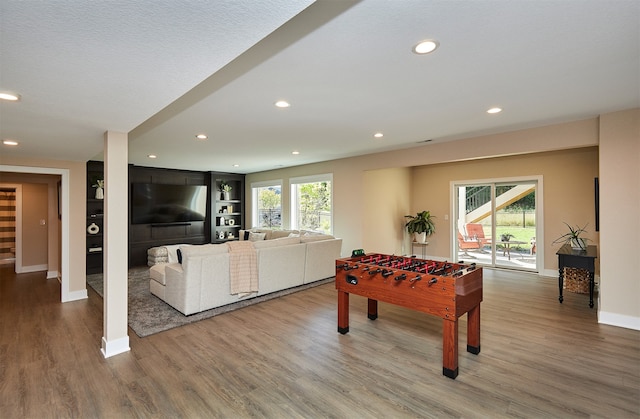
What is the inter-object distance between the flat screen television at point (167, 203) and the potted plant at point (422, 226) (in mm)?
5865

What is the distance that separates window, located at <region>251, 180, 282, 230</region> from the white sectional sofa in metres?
Answer: 3.26

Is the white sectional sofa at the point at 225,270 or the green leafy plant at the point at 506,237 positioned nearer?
the white sectional sofa at the point at 225,270

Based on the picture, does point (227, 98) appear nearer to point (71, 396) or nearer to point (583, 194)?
point (71, 396)

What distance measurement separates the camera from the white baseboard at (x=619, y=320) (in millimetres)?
3498

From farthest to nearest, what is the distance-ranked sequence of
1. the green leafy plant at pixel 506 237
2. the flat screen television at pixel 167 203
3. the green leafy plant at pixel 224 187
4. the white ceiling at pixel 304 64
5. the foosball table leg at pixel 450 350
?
the green leafy plant at pixel 224 187, the flat screen television at pixel 167 203, the green leafy plant at pixel 506 237, the foosball table leg at pixel 450 350, the white ceiling at pixel 304 64

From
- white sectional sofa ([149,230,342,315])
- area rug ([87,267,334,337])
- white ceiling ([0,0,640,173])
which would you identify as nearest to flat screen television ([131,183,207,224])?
white sectional sofa ([149,230,342,315])

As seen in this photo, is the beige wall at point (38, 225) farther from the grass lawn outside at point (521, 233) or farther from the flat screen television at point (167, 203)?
the grass lawn outside at point (521, 233)

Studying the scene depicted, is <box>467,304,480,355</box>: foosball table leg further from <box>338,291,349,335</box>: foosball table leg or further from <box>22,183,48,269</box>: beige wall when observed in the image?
<box>22,183,48,269</box>: beige wall

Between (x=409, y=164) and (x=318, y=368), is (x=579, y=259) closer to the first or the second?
(x=409, y=164)

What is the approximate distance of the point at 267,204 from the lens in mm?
9172

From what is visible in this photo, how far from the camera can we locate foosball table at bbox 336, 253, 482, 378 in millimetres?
2566

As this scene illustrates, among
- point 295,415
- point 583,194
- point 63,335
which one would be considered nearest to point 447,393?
point 295,415

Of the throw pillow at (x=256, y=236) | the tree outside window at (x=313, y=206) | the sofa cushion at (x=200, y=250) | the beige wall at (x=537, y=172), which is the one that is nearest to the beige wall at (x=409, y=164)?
the beige wall at (x=537, y=172)

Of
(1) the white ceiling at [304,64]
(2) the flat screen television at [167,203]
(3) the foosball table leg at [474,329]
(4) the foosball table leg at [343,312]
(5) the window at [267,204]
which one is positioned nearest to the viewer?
(1) the white ceiling at [304,64]
